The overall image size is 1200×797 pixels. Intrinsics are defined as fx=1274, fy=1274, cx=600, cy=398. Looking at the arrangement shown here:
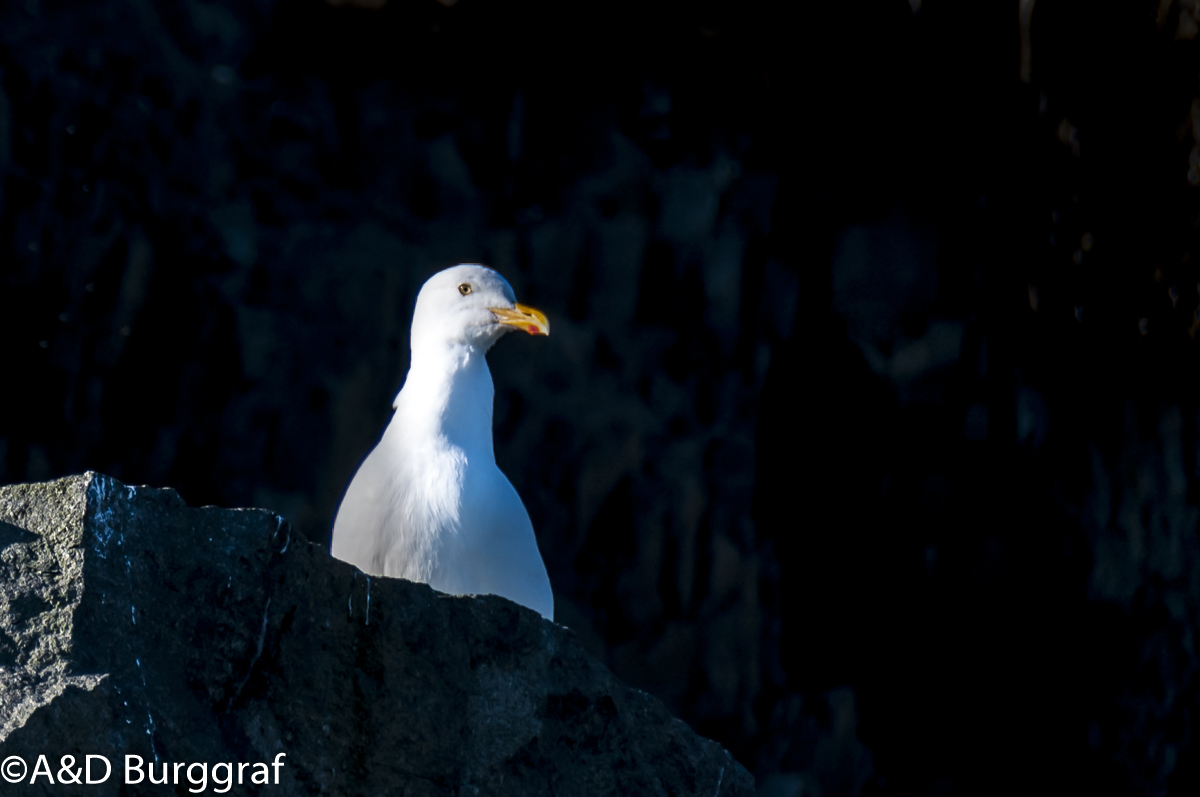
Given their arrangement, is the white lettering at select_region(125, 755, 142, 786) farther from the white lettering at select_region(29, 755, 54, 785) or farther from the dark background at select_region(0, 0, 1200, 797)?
the dark background at select_region(0, 0, 1200, 797)

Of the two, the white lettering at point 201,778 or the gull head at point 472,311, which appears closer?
the white lettering at point 201,778

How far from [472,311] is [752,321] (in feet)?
5.14

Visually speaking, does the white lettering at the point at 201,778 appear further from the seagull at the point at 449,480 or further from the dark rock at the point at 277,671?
the seagull at the point at 449,480

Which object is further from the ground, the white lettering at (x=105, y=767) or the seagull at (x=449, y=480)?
the seagull at (x=449, y=480)

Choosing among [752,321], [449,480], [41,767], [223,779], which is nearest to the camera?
[41,767]

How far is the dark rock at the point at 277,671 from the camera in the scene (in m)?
1.45

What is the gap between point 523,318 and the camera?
2396 mm

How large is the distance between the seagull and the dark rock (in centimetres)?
49

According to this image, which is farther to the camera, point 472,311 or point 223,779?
point 472,311

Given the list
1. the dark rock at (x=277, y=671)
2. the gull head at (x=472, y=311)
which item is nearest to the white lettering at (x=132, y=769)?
the dark rock at (x=277, y=671)

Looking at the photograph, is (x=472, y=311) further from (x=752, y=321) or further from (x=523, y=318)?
(x=752, y=321)

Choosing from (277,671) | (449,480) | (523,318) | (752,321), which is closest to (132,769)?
(277,671)

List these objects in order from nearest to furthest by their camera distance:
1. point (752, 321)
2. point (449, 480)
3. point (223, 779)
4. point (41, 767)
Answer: point (41, 767), point (223, 779), point (449, 480), point (752, 321)

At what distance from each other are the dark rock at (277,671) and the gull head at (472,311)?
2.46ft
